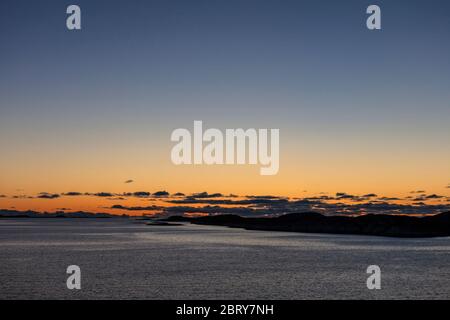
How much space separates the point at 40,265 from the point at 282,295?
1397 inches

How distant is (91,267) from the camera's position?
67250 mm

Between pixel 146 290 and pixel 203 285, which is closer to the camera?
pixel 146 290
